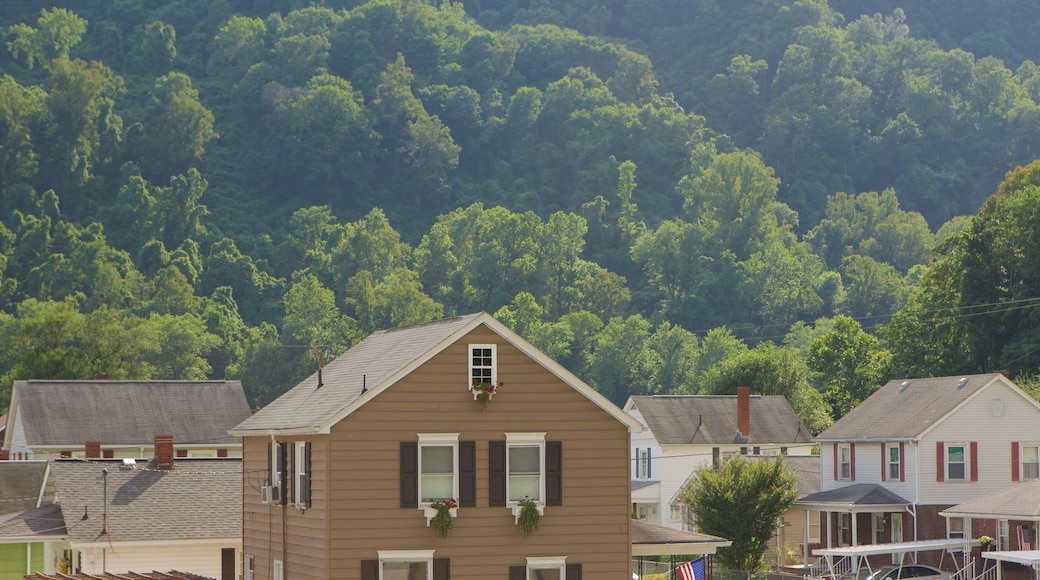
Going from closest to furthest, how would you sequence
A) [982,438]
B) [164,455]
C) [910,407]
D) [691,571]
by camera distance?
[691,571] < [164,455] < [982,438] < [910,407]

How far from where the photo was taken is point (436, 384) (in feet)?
126

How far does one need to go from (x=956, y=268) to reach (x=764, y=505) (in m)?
41.7

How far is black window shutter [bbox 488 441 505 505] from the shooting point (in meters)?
38.5

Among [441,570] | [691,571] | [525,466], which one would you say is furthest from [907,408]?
[441,570]

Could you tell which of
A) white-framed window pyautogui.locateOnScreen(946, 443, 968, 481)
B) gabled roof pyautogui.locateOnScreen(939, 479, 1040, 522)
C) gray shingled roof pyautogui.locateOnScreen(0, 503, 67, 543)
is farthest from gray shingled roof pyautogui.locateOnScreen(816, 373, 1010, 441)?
gray shingled roof pyautogui.locateOnScreen(0, 503, 67, 543)

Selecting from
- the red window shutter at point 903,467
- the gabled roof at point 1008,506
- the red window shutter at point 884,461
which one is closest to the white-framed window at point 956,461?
the red window shutter at point 903,467

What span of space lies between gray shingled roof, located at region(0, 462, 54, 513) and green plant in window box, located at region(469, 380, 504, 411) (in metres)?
20.3

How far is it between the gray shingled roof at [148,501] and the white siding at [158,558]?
38 cm

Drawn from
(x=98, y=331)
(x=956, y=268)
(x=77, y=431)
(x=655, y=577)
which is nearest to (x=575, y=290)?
(x=98, y=331)

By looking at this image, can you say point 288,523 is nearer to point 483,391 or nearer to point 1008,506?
point 483,391

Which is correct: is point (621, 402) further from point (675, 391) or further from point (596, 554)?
point (596, 554)

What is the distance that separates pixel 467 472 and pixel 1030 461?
3382 cm

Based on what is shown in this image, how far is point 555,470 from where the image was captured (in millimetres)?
39031

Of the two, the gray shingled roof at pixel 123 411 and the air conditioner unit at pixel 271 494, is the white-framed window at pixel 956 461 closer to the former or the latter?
the gray shingled roof at pixel 123 411
